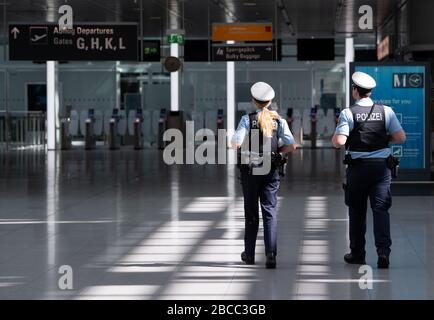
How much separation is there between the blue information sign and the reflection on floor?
858mm

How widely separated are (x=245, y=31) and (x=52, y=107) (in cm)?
1118

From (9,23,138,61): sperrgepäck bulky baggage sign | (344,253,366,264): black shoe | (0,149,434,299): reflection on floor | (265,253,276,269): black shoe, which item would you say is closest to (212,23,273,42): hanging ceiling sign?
(9,23,138,61): sperrgepäck bulky baggage sign

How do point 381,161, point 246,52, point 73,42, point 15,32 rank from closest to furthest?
point 381,161 < point 73,42 < point 15,32 < point 246,52

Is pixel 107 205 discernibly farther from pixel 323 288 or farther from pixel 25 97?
pixel 25 97

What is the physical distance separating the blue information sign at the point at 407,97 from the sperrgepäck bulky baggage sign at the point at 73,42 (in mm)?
6853

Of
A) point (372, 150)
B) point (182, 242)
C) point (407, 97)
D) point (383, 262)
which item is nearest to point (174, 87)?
point (407, 97)

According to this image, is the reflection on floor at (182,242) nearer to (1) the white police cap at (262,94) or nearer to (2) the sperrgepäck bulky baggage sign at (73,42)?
(1) the white police cap at (262,94)

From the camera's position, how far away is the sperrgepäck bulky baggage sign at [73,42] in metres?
20.6

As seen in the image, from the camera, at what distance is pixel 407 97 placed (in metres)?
15.3

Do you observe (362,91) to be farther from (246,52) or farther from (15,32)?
(246,52)

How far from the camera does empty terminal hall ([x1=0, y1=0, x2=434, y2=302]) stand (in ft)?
28.1

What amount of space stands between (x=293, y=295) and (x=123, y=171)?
14.8 metres

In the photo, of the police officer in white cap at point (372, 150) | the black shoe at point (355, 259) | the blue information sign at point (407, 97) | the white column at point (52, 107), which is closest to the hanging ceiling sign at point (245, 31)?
the blue information sign at point (407, 97)

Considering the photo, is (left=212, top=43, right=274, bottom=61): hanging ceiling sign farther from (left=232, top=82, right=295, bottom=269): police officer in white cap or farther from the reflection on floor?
(left=232, top=82, right=295, bottom=269): police officer in white cap
